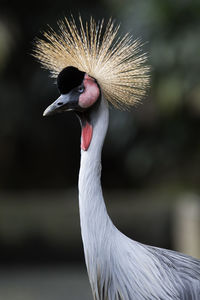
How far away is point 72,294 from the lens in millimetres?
4762

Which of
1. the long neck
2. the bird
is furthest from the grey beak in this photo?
the long neck

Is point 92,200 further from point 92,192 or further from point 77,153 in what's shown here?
point 77,153

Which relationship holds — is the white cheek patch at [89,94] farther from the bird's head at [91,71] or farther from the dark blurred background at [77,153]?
the dark blurred background at [77,153]

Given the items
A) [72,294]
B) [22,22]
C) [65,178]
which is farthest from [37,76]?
[72,294]

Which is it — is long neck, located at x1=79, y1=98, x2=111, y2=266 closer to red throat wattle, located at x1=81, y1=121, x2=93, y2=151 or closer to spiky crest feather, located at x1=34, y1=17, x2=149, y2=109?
red throat wattle, located at x1=81, y1=121, x2=93, y2=151

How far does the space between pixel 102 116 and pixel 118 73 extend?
0.14 m

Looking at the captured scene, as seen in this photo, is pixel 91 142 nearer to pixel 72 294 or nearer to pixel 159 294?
pixel 159 294

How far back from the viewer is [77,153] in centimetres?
695

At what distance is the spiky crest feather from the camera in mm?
1682

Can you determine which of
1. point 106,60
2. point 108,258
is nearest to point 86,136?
point 106,60

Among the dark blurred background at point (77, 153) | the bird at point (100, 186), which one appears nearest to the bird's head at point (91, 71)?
the bird at point (100, 186)

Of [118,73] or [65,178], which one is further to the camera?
[65,178]

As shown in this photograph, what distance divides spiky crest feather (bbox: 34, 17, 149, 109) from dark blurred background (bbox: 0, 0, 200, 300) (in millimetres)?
2940

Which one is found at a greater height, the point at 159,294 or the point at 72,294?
the point at 159,294
